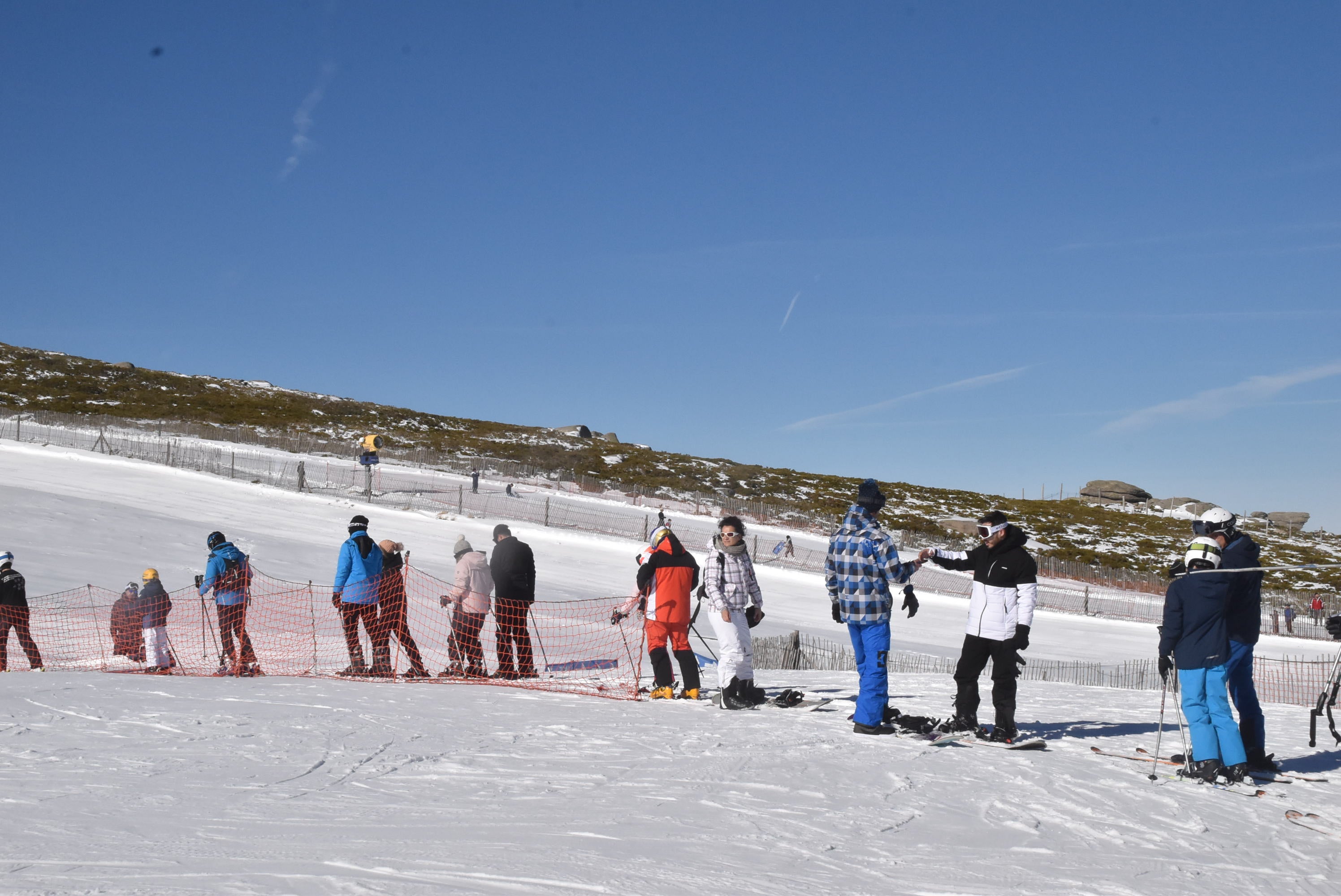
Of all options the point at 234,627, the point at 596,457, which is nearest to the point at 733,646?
the point at 234,627

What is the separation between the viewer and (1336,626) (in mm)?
6773

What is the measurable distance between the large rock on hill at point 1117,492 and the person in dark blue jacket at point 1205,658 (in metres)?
90.4

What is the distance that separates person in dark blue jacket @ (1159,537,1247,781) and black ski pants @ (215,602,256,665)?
8130mm

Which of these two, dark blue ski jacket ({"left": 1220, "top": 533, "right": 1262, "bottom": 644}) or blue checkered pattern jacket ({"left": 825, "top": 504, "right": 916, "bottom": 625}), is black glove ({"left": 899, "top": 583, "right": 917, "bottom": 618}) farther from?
dark blue ski jacket ({"left": 1220, "top": 533, "right": 1262, "bottom": 644})

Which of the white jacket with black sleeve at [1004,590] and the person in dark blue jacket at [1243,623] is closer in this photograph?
the person in dark blue jacket at [1243,623]

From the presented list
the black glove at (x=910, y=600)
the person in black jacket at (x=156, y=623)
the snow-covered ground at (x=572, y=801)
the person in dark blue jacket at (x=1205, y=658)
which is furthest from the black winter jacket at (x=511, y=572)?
the person in dark blue jacket at (x=1205, y=658)

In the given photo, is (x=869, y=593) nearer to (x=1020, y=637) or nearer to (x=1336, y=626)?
(x=1020, y=637)

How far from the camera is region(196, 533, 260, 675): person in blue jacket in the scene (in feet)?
32.7

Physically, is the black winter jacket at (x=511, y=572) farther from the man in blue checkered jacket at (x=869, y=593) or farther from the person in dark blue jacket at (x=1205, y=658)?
the person in dark blue jacket at (x=1205, y=658)

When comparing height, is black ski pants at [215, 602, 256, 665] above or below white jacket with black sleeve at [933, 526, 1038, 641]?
below

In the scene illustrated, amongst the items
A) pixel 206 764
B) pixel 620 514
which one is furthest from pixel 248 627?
pixel 620 514

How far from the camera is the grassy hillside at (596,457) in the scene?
55.7 m

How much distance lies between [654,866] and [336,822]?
130cm

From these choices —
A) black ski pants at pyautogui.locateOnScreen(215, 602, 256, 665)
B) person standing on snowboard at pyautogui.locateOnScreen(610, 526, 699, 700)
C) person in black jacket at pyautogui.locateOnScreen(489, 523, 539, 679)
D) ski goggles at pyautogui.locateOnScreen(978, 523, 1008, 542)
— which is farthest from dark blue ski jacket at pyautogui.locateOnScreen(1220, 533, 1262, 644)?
black ski pants at pyautogui.locateOnScreen(215, 602, 256, 665)
